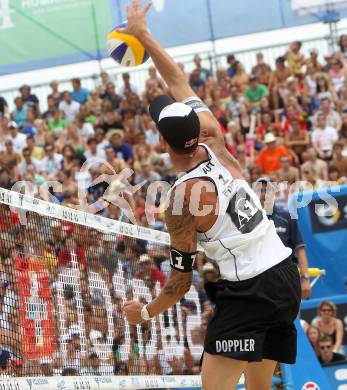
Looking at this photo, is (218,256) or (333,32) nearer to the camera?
(218,256)

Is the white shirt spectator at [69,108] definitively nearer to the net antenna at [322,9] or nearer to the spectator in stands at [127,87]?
the spectator in stands at [127,87]

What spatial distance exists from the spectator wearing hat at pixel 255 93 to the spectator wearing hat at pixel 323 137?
6.81 feet

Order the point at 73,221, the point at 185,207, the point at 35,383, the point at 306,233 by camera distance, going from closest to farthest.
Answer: the point at 185,207, the point at 35,383, the point at 73,221, the point at 306,233

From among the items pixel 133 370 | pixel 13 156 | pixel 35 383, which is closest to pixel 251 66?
pixel 13 156

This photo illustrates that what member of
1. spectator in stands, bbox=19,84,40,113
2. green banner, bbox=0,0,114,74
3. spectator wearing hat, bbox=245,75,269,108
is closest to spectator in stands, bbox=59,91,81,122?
spectator in stands, bbox=19,84,40,113

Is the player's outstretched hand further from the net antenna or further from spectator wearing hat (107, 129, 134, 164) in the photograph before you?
the net antenna

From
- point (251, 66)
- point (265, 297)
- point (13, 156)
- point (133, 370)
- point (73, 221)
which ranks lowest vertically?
point (133, 370)

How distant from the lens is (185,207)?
4.95 m

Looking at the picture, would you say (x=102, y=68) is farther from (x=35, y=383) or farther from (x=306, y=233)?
(x=35, y=383)

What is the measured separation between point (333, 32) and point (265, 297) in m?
14.1

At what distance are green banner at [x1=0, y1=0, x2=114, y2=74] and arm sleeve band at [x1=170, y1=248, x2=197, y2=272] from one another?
543 inches

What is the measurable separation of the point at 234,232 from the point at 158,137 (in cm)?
1243

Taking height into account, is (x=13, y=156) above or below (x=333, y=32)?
below

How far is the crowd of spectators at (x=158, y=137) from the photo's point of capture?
9078mm
